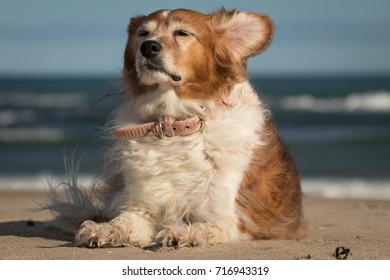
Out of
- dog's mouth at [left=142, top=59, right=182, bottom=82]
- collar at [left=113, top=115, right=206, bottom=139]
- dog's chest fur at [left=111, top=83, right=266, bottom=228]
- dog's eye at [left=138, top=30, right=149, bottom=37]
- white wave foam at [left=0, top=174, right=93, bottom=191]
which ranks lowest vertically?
white wave foam at [left=0, top=174, right=93, bottom=191]

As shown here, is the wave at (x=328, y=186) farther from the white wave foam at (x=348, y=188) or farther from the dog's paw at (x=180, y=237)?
the dog's paw at (x=180, y=237)

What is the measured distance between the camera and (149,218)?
5.47 meters

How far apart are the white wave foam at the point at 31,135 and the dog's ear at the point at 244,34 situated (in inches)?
565

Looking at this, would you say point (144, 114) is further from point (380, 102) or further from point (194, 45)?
point (380, 102)

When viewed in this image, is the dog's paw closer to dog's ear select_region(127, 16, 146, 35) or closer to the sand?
the sand

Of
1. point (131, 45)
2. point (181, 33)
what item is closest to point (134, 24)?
point (131, 45)

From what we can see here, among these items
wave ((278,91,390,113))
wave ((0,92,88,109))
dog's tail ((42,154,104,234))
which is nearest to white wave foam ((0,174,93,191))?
dog's tail ((42,154,104,234))

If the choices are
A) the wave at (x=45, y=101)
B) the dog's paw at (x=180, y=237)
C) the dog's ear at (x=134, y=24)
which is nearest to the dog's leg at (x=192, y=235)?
the dog's paw at (x=180, y=237)

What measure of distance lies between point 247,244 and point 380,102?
98.1 ft

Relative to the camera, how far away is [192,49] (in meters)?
5.47

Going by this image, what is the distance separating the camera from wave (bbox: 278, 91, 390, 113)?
101 feet

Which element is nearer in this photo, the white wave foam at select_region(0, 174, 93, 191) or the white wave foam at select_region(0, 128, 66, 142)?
the white wave foam at select_region(0, 174, 93, 191)

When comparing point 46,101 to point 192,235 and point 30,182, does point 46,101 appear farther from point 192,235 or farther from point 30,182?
point 192,235

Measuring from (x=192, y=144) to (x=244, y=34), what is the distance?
0.97m
